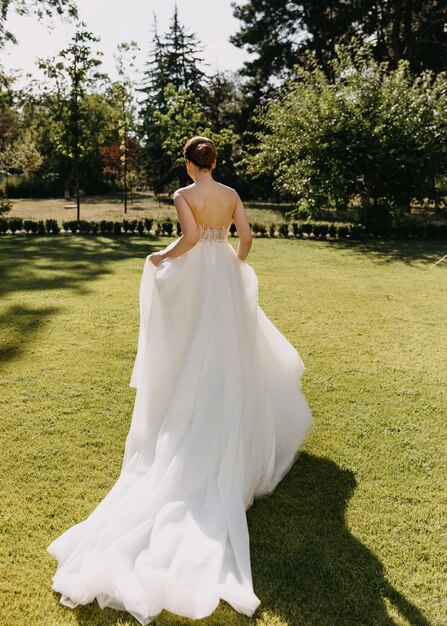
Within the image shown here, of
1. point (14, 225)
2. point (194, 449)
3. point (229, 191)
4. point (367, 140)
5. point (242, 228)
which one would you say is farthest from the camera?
point (14, 225)

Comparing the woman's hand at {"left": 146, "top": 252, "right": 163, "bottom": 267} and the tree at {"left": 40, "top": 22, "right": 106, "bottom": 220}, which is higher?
the tree at {"left": 40, "top": 22, "right": 106, "bottom": 220}

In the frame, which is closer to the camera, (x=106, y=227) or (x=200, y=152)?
(x=200, y=152)

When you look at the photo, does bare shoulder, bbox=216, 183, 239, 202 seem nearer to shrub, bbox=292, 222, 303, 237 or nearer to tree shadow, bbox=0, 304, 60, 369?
tree shadow, bbox=0, 304, 60, 369

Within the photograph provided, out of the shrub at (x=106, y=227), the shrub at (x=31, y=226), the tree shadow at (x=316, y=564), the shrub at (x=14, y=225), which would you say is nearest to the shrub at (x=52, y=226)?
the shrub at (x=31, y=226)

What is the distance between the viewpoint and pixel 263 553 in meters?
3.26

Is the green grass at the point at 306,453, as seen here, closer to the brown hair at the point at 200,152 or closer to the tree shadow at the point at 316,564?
the tree shadow at the point at 316,564

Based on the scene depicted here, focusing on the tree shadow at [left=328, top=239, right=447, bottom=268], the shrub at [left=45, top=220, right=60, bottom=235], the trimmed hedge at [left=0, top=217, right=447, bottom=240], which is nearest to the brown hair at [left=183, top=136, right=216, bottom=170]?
the tree shadow at [left=328, top=239, right=447, bottom=268]

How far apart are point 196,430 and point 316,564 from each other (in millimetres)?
1141

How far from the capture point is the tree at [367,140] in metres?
17.7

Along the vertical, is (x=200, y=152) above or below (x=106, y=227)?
above

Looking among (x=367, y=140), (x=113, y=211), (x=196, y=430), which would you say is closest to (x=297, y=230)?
(x=367, y=140)

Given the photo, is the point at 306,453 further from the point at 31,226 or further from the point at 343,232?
the point at 31,226

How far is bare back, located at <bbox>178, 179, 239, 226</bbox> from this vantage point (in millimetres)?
3715

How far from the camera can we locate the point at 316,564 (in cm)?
316
